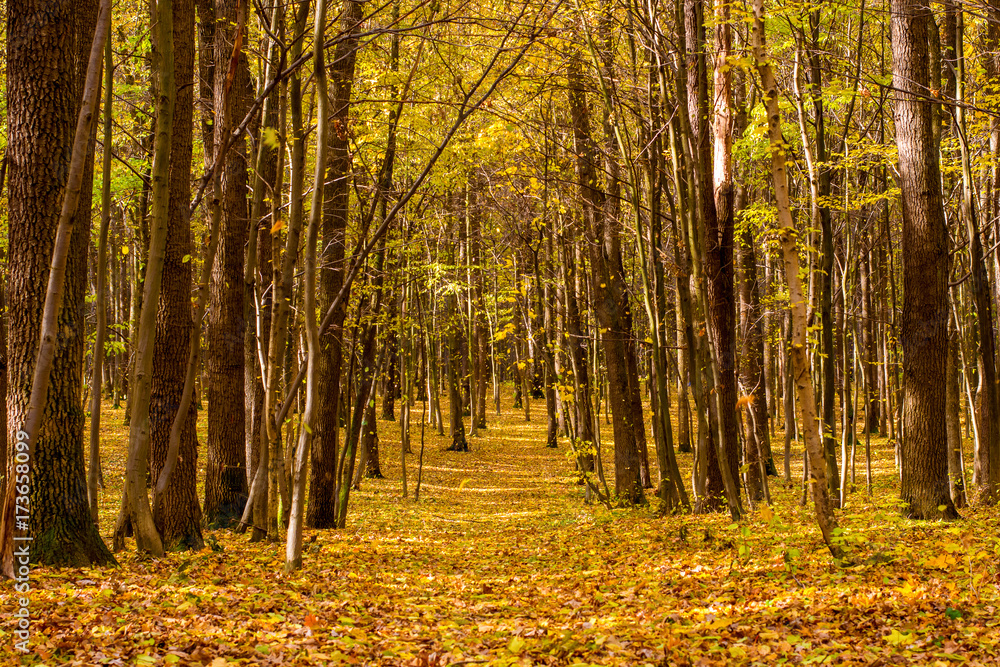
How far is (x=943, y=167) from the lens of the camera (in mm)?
12250

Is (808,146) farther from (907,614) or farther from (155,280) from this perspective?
(155,280)

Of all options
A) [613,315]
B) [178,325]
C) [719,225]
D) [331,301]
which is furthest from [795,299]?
[331,301]

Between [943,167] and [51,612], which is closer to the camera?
[51,612]

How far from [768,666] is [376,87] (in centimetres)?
985

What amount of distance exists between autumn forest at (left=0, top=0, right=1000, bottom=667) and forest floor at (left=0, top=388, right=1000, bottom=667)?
0.04 m

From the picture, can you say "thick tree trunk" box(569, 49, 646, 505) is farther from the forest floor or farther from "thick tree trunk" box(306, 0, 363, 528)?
"thick tree trunk" box(306, 0, 363, 528)

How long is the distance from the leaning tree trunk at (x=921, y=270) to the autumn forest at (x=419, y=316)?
40mm

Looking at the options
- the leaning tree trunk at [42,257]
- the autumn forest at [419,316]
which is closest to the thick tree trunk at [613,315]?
the autumn forest at [419,316]

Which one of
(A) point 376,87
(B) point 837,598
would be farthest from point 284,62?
(B) point 837,598

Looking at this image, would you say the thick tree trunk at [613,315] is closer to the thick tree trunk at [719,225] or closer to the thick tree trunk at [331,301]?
the thick tree trunk at [719,225]

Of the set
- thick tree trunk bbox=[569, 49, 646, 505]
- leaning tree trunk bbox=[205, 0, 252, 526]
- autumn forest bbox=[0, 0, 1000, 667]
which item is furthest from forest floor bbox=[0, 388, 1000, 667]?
thick tree trunk bbox=[569, 49, 646, 505]

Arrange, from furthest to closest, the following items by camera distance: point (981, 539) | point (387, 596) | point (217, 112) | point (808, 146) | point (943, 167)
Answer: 1. point (943, 167)
2. point (808, 146)
3. point (217, 112)
4. point (981, 539)
5. point (387, 596)

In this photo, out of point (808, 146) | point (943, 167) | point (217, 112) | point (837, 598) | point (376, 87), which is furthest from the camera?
point (943, 167)

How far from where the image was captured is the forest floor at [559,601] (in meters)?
4.15
